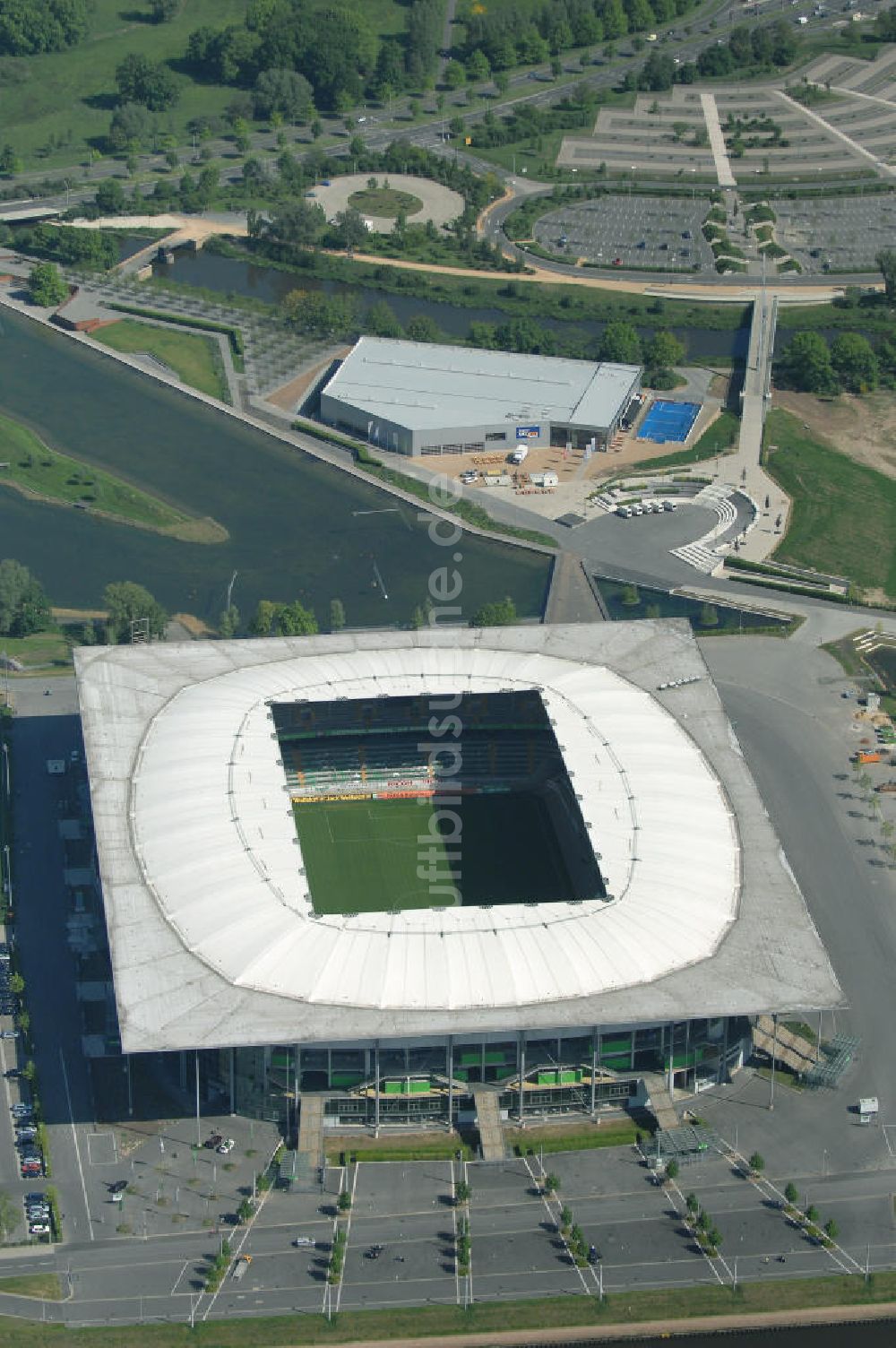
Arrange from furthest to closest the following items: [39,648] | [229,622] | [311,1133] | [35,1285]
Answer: [229,622], [39,648], [311,1133], [35,1285]

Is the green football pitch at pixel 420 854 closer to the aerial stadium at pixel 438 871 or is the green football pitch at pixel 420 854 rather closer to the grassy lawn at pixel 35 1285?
the aerial stadium at pixel 438 871

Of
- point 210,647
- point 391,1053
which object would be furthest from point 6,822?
point 391,1053

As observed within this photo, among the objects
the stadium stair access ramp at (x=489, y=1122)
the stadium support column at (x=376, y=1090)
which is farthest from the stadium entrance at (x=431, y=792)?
the stadium support column at (x=376, y=1090)

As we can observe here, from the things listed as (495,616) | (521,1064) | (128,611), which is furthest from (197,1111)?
(495,616)

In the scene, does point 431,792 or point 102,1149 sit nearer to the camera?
point 102,1149

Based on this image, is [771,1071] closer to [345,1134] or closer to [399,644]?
[345,1134]

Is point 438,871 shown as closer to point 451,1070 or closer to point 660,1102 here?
point 451,1070

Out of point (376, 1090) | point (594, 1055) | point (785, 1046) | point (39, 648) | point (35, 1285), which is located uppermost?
point (39, 648)
